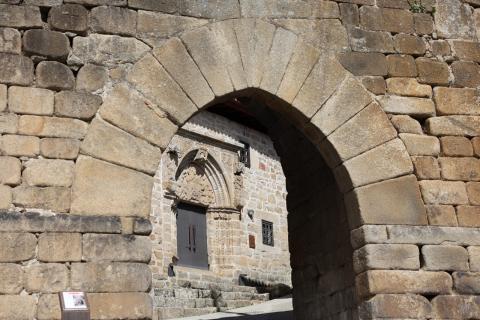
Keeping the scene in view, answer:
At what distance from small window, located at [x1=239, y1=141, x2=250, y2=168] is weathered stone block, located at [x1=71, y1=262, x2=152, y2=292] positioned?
12.3 meters

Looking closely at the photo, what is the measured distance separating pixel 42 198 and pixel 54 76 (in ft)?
2.98

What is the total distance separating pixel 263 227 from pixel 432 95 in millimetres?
11645

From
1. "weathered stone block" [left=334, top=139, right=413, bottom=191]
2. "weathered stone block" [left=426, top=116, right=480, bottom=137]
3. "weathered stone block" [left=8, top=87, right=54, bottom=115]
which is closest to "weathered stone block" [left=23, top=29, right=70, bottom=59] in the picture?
"weathered stone block" [left=8, top=87, right=54, bottom=115]

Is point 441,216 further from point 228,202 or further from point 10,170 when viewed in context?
point 228,202

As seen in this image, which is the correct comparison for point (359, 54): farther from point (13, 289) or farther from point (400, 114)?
point (13, 289)

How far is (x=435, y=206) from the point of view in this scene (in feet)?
19.1

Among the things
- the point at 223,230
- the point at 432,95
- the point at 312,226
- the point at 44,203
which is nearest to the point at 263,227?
the point at 223,230

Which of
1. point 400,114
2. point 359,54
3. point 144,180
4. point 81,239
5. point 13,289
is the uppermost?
point 359,54

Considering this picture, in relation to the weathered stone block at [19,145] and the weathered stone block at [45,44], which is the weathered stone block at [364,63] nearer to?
the weathered stone block at [45,44]

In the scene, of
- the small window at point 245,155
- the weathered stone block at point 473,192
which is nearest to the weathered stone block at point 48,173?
the weathered stone block at point 473,192

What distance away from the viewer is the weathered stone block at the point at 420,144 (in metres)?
5.94

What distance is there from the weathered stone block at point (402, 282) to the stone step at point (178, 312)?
6.36 metres

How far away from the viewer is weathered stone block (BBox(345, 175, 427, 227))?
5703mm

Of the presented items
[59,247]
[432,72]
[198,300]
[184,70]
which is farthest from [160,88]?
[198,300]
